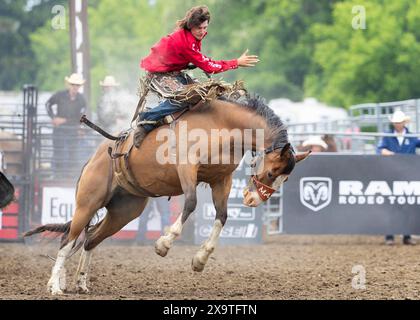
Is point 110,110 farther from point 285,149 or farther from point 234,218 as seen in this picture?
point 285,149

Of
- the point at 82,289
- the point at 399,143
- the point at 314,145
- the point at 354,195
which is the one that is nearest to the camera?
the point at 82,289

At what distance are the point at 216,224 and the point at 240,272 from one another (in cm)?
238

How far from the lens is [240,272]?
33.0ft

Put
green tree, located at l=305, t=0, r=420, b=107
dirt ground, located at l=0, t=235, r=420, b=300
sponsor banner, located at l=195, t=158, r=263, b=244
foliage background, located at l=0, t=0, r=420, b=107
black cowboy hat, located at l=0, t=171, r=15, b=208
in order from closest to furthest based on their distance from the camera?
1. dirt ground, located at l=0, t=235, r=420, b=300
2. black cowboy hat, located at l=0, t=171, r=15, b=208
3. sponsor banner, located at l=195, t=158, r=263, b=244
4. green tree, located at l=305, t=0, r=420, b=107
5. foliage background, located at l=0, t=0, r=420, b=107

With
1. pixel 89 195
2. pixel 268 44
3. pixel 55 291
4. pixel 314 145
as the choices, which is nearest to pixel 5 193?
pixel 89 195

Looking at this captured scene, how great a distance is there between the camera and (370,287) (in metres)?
8.26

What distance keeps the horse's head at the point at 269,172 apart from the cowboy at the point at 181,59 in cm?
84

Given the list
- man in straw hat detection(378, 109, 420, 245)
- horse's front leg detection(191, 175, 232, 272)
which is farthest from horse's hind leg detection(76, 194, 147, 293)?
man in straw hat detection(378, 109, 420, 245)

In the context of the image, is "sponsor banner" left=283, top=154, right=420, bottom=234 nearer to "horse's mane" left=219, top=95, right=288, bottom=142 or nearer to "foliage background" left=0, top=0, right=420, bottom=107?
"horse's mane" left=219, top=95, right=288, bottom=142

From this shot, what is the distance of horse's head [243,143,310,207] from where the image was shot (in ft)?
25.3

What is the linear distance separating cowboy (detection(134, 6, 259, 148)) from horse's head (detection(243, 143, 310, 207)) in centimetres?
84

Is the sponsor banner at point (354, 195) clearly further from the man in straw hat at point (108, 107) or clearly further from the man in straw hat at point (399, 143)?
the man in straw hat at point (108, 107)

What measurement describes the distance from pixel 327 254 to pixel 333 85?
21.8m

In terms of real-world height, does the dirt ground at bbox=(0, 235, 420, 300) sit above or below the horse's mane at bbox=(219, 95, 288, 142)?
below
